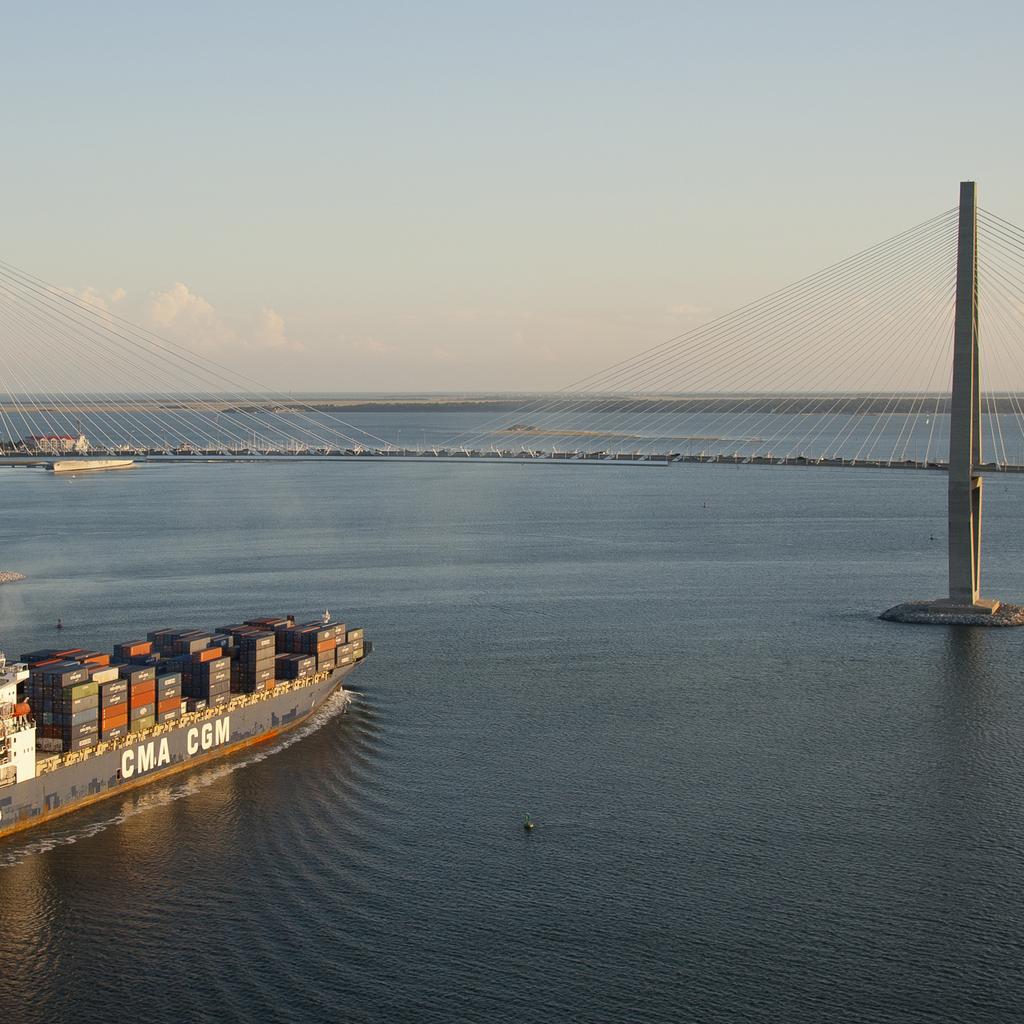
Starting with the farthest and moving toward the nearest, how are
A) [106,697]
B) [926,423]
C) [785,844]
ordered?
[926,423] → [106,697] → [785,844]

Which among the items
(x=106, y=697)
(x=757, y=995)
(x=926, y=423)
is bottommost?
(x=757, y=995)

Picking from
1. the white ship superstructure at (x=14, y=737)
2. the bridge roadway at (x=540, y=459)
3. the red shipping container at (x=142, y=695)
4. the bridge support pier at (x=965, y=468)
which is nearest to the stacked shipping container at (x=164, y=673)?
the red shipping container at (x=142, y=695)

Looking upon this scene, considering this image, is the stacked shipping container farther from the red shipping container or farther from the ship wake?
the ship wake

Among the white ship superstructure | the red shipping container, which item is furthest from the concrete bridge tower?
the white ship superstructure

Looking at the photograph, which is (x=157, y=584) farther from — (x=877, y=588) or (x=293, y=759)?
(x=877, y=588)

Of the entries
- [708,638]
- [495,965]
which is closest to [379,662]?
[708,638]

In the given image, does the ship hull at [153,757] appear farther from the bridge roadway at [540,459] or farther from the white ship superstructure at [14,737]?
the bridge roadway at [540,459]
